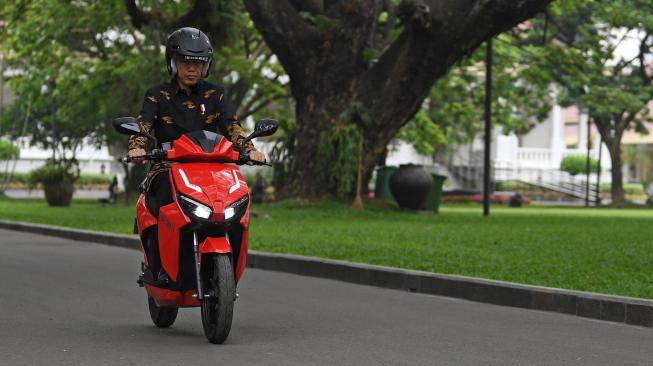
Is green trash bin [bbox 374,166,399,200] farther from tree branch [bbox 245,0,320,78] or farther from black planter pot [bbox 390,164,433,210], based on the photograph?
tree branch [bbox 245,0,320,78]

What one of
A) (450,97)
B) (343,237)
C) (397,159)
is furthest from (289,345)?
(397,159)

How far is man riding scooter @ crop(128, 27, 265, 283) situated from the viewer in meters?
8.05

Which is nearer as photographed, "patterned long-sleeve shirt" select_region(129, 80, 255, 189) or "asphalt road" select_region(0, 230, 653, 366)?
"asphalt road" select_region(0, 230, 653, 366)

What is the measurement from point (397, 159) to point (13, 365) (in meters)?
69.4

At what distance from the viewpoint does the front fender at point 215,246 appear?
756cm

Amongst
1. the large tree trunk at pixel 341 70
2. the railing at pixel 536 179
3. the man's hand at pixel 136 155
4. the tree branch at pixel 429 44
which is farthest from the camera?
the railing at pixel 536 179

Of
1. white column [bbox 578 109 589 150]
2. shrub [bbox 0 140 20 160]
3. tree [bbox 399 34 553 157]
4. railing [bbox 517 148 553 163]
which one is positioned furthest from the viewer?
white column [bbox 578 109 589 150]

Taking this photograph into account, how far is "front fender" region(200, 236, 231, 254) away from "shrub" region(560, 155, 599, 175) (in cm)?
6725

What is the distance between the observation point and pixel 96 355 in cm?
728

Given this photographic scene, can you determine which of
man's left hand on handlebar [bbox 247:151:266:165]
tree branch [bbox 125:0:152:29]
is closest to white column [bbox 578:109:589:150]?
tree branch [bbox 125:0:152:29]

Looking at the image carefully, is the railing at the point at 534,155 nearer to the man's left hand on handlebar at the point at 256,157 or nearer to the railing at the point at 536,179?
the railing at the point at 536,179

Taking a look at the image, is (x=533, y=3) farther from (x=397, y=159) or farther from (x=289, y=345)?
(x=397, y=159)

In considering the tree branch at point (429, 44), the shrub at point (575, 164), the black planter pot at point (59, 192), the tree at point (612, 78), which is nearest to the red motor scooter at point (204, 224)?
the tree branch at point (429, 44)

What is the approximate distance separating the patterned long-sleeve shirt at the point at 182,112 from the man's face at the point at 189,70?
0.35ft
